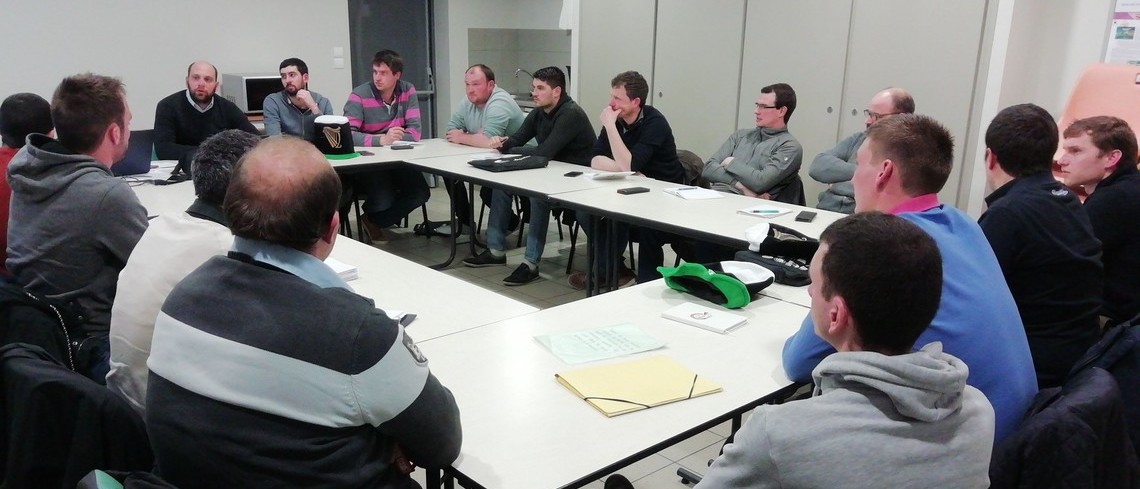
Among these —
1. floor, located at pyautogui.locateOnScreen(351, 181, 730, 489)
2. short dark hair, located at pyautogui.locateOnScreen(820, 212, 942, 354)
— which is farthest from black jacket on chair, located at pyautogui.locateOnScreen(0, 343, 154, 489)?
short dark hair, located at pyautogui.locateOnScreen(820, 212, 942, 354)

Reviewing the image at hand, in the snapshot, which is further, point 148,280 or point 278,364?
point 148,280

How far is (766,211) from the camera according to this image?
3.58 m

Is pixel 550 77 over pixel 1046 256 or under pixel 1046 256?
over

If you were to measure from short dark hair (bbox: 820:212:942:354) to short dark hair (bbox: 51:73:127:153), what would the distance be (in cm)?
216

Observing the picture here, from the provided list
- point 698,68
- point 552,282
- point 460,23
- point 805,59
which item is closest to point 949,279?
point 552,282

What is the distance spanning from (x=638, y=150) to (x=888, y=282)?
3.38 meters

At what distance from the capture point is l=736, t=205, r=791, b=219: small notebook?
3543 mm

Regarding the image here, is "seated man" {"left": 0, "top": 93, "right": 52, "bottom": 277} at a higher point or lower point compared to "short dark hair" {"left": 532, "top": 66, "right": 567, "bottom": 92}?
lower

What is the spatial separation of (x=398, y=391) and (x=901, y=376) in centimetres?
75

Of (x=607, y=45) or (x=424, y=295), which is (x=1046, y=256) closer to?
(x=424, y=295)

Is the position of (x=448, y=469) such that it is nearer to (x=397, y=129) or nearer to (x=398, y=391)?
(x=398, y=391)

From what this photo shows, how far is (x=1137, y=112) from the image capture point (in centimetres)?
434

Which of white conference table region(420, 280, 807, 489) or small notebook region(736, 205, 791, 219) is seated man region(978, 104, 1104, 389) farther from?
small notebook region(736, 205, 791, 219)

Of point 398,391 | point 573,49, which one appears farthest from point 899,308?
point 573,49
